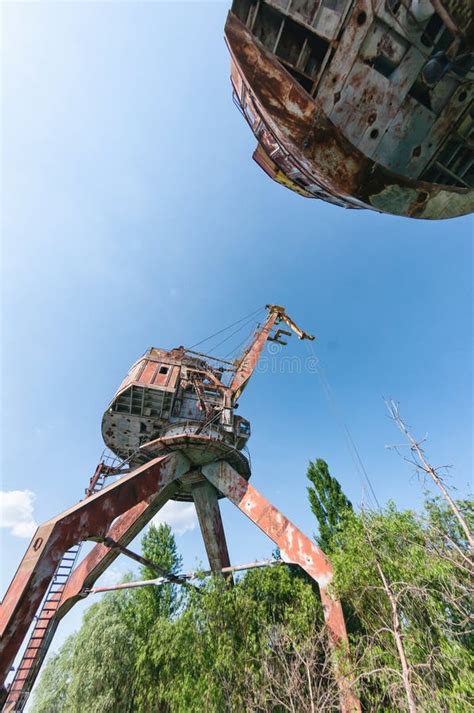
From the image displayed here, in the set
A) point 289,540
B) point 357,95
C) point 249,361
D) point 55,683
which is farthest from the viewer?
point 249,361

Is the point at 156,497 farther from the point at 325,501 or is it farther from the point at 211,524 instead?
the point at 325,501

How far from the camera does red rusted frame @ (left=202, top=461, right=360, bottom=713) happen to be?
7.41 m

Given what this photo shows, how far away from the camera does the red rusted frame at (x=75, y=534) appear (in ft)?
20.7

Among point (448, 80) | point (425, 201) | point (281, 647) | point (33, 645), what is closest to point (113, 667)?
point (33, 645)

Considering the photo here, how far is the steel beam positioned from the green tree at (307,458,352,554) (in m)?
5.31

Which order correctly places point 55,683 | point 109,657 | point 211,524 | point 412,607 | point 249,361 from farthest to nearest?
point 249,361, point 55,683, point 109,657, point 211,524, point 412,607

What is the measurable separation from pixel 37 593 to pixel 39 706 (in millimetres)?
13373

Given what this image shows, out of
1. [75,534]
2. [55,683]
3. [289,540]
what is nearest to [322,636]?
[289,540]

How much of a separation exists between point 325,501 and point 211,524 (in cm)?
645

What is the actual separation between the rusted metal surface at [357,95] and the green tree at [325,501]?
1387cm

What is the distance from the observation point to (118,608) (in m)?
15.1

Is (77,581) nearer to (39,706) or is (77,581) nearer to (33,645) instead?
(33,645)

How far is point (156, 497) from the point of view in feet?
36.4

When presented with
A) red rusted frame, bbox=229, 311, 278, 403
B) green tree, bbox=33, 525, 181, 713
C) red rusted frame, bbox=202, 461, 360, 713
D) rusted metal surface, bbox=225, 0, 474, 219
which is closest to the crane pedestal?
red rusted frame, bbox=202, 461, 360, 713
